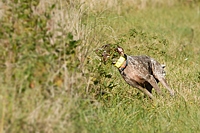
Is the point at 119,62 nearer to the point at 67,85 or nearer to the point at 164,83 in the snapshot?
the point at 164,83

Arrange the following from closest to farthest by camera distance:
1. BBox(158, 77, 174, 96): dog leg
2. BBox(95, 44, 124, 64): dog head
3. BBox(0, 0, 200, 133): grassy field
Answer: BBox(0, 0, 200, 133): grassy field → BBox(95, 44, 124, 64): dog head → BBox(158, 77, 174, 96): dog leg

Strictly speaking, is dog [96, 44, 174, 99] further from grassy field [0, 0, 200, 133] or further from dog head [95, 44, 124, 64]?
grassy field [0, 0, 200, 133]

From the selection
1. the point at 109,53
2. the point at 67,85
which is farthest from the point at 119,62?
the point at 67,85

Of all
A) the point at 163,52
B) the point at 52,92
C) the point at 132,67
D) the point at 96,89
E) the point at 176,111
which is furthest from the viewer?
the point at 163,52

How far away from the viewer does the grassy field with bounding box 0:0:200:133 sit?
673 cm

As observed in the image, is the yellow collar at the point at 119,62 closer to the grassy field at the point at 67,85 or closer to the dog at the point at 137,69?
the dog at the point at 137,69

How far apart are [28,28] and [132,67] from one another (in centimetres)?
297

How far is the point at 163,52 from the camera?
12.5m

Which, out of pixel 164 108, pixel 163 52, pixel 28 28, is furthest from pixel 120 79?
pixel 28 28

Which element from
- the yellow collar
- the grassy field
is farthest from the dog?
the grassy field

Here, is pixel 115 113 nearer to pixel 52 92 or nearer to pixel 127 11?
pixel 52 92

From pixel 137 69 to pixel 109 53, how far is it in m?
1.01

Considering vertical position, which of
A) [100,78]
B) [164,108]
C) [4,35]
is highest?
[4,35]

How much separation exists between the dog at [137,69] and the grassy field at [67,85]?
174 mm
